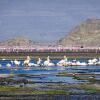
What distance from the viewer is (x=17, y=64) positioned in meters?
87.6

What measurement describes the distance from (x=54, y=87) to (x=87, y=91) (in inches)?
135

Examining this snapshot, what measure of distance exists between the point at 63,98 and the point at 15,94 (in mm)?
3680

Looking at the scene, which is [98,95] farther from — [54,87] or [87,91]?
[54,87]

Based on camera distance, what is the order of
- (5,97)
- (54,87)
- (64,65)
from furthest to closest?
(64,65), (54,87), (5,97)

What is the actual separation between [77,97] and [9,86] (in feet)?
27.3

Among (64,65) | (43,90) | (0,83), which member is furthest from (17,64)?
(43,90)

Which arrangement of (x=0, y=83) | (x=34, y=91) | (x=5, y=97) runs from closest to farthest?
(x=5, y=97)
(x=34, y=91)
(x=0, y=83)

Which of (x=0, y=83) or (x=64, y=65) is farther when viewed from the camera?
(x=64, y=65)

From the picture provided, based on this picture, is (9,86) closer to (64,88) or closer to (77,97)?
(64,88)

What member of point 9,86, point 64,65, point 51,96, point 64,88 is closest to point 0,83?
point 9,86

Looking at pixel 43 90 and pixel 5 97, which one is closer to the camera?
pixel 5 97

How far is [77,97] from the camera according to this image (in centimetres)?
3941

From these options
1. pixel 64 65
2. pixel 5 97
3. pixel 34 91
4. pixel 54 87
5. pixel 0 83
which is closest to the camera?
pixel 5 97

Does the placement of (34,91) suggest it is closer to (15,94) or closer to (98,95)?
(15,94)
